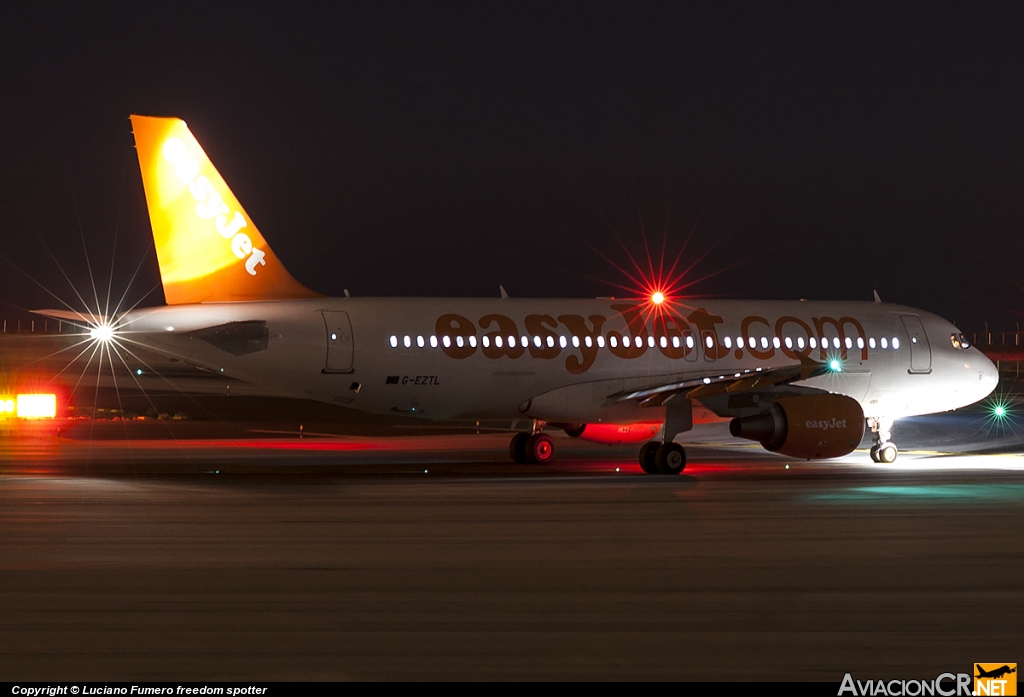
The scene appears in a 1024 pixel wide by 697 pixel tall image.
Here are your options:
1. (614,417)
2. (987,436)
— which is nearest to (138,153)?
(614,417)

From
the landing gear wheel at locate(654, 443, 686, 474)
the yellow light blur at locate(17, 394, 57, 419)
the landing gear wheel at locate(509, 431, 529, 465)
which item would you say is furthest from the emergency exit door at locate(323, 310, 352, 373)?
the yellow light blur at locate(17, 394, 57, 419)

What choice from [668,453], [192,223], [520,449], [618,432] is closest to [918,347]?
[618,432]

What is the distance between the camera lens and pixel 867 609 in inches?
403

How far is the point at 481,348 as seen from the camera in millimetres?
27453

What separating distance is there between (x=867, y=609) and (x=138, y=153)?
19.5 m

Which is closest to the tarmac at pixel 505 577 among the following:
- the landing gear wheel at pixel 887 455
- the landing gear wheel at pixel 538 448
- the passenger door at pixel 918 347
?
the landing gear wheel at pixel 887 455

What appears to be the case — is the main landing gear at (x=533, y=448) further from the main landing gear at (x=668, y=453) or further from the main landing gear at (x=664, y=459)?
the main landing gear at (x=664, y=459)

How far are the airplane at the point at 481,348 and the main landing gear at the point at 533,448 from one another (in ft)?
0.15

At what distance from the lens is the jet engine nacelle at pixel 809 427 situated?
25.5 meters

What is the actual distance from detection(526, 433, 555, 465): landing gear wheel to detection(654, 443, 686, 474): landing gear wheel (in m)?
4.59

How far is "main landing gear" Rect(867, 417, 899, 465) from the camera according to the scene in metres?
29.7

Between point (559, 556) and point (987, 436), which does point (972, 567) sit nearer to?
point (559, 556)

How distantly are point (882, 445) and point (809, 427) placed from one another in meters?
5.42

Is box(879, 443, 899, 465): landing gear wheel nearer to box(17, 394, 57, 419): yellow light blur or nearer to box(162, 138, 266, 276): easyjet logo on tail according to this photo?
box(162, 138, 266, 276): easyjet logo on tail
